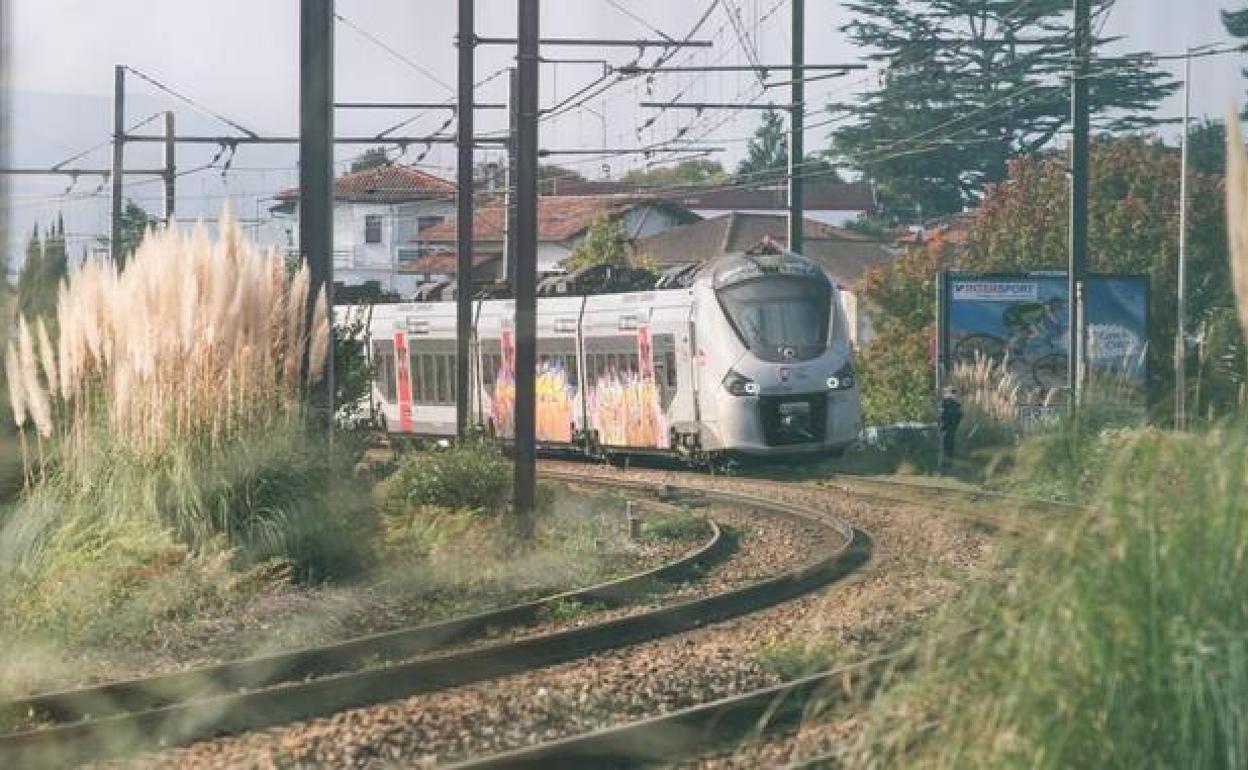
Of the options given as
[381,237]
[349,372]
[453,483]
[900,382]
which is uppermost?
[381,237]

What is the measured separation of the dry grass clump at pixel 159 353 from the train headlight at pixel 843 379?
1225 centimetres

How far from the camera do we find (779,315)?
79.7 ft

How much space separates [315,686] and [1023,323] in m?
19.3

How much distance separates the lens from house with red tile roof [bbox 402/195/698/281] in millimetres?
60719

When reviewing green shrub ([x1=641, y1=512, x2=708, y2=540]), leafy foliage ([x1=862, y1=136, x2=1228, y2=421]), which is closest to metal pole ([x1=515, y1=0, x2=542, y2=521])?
green shrub ([x1=641, y1=512, x2=708, y2=540])

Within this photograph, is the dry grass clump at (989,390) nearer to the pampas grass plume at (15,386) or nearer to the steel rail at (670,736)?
the pampas grass plume at (15,386)

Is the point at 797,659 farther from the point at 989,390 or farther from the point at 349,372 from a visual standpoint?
the point at 989,390

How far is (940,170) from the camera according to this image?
61.8 meters

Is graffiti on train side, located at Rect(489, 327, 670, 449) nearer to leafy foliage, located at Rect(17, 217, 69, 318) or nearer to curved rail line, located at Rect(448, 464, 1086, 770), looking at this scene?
leafy foliage, located at Rect(17, 217, 69, 318)

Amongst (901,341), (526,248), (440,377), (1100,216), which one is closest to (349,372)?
(526,248)

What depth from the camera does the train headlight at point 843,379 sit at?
24.3 metres

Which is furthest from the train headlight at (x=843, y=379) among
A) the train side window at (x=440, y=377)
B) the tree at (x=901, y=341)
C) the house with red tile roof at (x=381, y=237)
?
the house with red tile roof at (x=381, y=237)

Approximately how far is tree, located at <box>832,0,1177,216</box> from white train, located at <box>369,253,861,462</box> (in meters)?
3.40

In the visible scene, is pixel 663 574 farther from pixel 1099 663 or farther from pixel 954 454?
pixel 954 454
